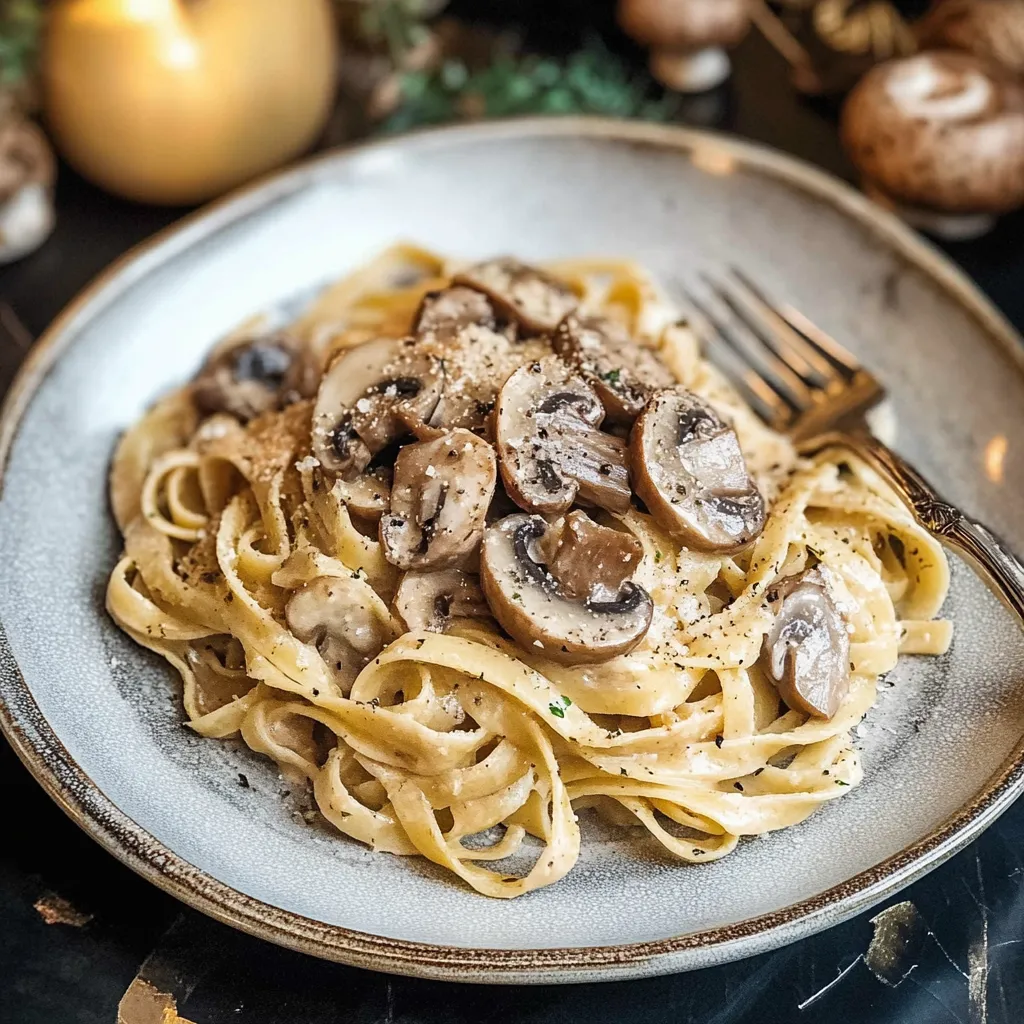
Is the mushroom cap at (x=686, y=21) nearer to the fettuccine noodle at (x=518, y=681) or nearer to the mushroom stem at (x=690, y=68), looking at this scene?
the mushroom stem at (x=690, y=68)

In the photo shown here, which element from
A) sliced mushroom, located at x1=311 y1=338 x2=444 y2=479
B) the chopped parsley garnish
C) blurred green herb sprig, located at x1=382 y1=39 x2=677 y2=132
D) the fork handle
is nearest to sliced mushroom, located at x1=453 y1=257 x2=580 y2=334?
sliced mushroom, located at x1=311 y1=338 x2=444 y2=479

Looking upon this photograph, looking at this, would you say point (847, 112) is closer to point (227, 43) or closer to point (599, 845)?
point (227, 43)

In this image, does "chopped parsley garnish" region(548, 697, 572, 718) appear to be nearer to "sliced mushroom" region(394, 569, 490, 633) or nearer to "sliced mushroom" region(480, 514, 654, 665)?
"sliced mushroom" region(480, 514, 654, 665)

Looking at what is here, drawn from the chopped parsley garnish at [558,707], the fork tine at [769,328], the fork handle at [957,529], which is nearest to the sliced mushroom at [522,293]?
the fork tine at [769,328]

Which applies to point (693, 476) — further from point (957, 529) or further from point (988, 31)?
point (988, 31)

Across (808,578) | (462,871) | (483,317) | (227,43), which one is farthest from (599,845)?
(227,43)

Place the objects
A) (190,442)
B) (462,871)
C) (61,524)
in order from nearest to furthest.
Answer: (462,871) → (61,524) → (190,442)

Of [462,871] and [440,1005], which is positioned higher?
[462,871]

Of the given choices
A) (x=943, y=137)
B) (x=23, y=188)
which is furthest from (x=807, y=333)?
(x=23, y=188)
